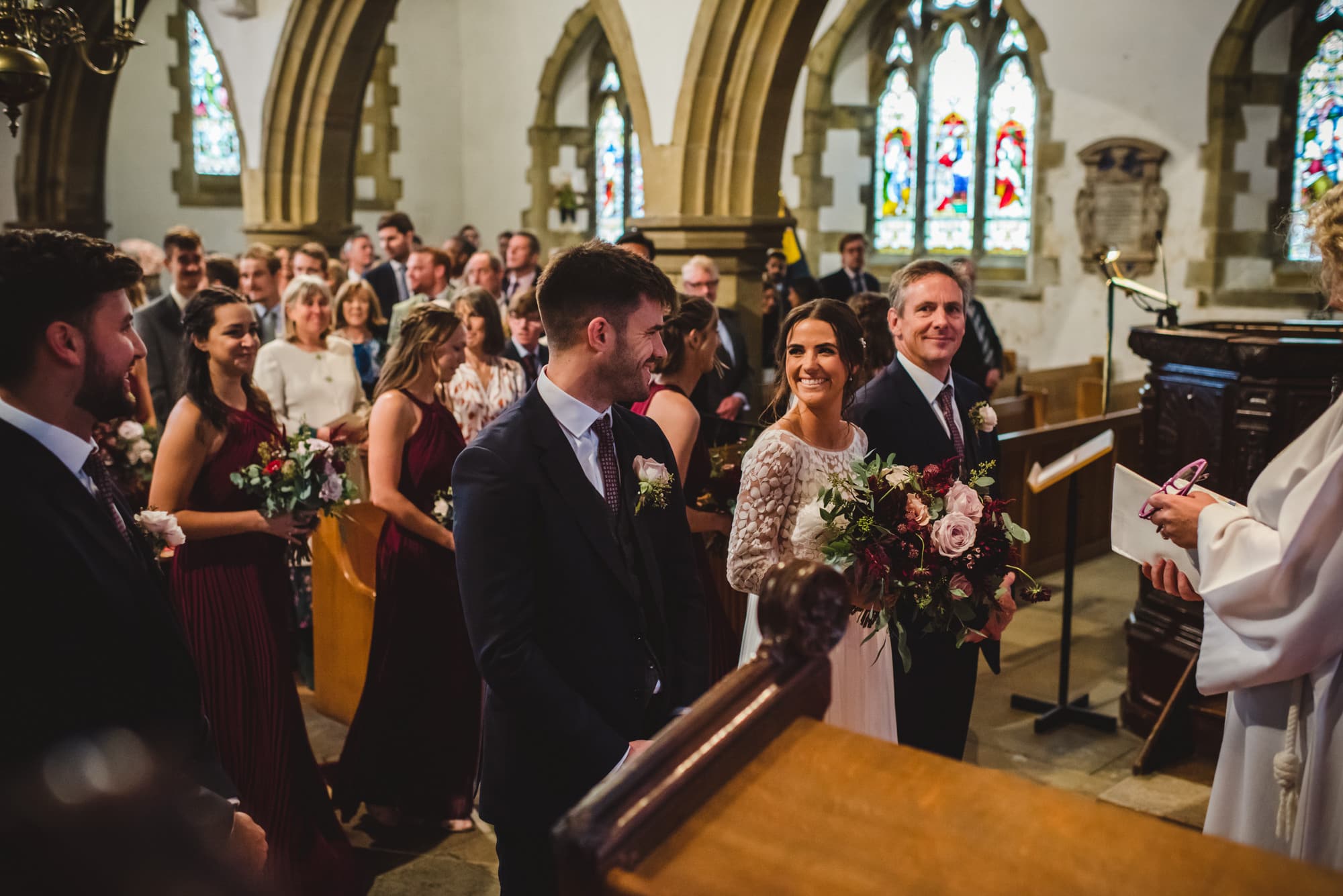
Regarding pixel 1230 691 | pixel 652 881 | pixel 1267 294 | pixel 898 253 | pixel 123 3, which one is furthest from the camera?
pixel 898 253

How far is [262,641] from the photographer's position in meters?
3.23

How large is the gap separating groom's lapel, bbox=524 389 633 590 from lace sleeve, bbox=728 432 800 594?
84cm

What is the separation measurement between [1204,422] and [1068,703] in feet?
4.04

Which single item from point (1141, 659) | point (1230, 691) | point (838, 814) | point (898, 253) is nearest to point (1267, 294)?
point (898, 253)

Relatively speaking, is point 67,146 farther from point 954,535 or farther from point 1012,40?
point 954,535

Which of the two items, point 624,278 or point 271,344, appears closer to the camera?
point 624,278

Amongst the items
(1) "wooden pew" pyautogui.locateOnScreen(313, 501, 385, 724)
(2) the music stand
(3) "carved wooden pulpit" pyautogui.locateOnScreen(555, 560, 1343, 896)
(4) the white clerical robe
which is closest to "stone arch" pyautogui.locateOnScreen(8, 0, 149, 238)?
(1) "wooden pew" pyautogui.locateOnScreen(313, 501, 385, 724)

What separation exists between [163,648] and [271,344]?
157 inches

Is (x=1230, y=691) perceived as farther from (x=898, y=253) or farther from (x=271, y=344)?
(x=898, y=253)

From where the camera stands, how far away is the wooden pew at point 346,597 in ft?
14.1

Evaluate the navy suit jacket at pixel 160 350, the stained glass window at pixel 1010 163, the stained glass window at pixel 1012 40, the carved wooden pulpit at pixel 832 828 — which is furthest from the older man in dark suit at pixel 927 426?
the stained glass window at pixel 1012 40

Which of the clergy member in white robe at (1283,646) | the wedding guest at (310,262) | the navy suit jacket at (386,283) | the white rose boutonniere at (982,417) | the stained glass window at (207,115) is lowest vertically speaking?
the clergy member in white robe at (1283,646)

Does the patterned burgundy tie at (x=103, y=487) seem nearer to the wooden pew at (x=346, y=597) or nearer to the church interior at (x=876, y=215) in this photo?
the church interior at (x=876, y=215)

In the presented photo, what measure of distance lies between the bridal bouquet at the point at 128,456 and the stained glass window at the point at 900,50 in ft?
35.6
